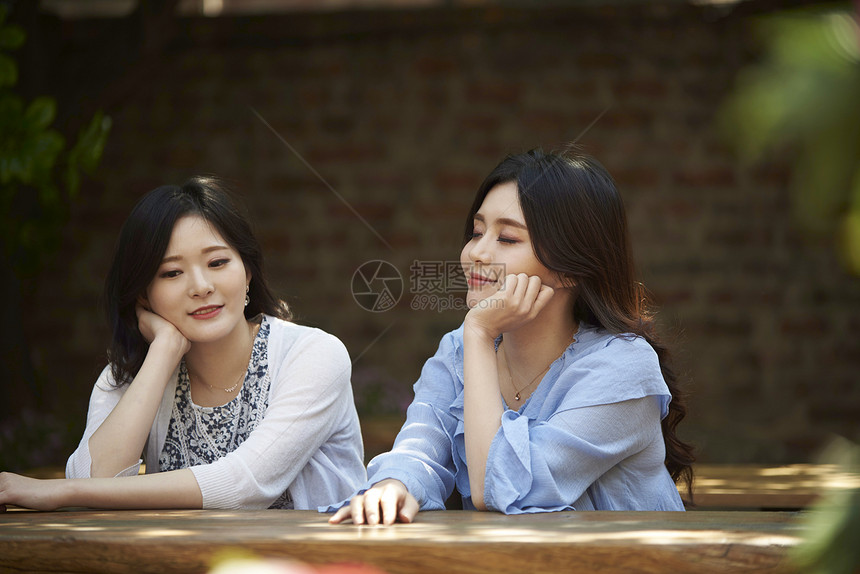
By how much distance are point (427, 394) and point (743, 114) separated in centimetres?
→ 208

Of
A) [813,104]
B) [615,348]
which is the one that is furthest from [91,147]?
[813,104]

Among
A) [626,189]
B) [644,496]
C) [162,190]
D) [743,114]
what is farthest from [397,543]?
[626,189]

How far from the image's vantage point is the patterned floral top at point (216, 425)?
2627mm

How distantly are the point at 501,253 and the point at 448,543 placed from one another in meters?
0.96

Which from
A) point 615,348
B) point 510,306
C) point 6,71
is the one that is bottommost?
point 615,348

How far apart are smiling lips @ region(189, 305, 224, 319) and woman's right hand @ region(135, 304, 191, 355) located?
8cm

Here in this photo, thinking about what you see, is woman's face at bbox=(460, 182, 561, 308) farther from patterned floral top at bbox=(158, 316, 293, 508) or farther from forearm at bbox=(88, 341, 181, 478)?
forearm at bbox=(88, 341, 181, 478)

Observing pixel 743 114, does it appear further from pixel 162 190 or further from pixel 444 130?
pixel 444 130

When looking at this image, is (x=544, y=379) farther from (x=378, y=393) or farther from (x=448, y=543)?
(x=378, y=393)

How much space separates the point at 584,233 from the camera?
238 cm

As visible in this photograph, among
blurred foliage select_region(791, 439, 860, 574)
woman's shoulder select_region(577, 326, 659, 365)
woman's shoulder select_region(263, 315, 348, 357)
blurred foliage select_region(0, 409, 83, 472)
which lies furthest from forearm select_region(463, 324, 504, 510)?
blurred foliage select_region(0, 409, 83, 472)

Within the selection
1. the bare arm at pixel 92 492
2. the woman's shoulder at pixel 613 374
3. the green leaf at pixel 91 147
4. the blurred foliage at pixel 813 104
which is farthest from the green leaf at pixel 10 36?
the blurred foliage at pixel 813 104

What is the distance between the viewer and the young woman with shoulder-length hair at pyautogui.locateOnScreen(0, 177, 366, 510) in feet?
8.04

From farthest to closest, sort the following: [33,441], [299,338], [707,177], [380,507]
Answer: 1. [707,177]
2. [33,441]
3. [299,338]
4. [380,507]
